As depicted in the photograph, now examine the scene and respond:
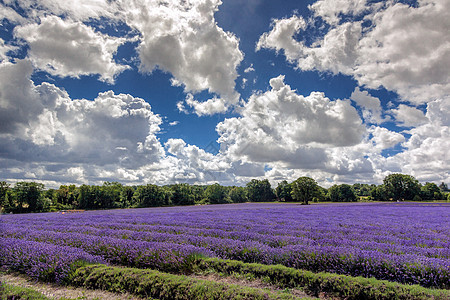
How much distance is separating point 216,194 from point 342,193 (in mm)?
43697

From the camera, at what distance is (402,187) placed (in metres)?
68.3

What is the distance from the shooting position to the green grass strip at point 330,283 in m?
4.01

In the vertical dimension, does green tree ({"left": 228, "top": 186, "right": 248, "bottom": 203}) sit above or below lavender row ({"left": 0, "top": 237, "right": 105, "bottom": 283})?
below

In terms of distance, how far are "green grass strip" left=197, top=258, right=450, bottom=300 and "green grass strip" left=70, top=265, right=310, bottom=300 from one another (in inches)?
43.4

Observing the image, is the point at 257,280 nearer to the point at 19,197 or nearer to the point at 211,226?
the point at 211,226

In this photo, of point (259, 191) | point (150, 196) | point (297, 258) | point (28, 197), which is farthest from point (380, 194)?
point (28, 197)

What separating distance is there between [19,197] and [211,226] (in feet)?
170

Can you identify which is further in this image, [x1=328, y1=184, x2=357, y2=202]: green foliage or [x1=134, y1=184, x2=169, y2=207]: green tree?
[x1=328, y1=184, x2=357, y2=202]: green foliage

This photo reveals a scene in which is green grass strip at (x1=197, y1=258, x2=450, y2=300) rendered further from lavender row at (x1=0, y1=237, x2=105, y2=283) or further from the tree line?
the tree line

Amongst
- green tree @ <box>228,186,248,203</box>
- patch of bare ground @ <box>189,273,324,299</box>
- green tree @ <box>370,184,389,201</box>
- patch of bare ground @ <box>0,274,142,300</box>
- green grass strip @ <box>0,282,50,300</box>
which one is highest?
green grass strip @ <box>0,282,50,300</box>

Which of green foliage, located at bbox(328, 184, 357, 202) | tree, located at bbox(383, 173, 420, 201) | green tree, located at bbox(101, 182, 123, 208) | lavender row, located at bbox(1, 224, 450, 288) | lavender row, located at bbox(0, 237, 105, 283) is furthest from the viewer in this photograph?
green foliage, located at bbox(328, 184, 357, 202)

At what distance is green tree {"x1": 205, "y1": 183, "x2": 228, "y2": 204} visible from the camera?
245 ft

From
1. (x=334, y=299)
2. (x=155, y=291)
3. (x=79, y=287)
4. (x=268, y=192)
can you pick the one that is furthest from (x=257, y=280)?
→ (x=268, y=192)

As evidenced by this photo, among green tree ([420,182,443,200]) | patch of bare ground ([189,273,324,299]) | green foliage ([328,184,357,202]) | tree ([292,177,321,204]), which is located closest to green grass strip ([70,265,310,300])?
patch of bare ground ([189,273,324,299])
